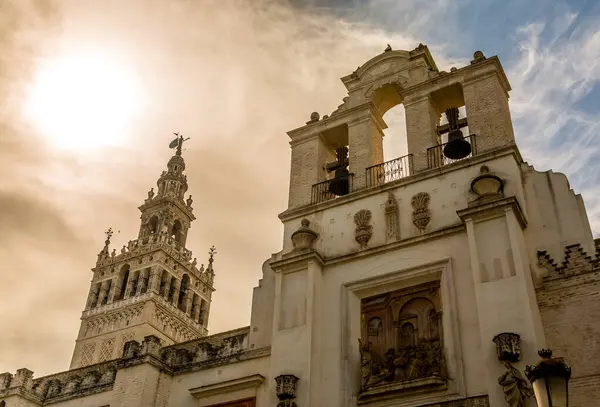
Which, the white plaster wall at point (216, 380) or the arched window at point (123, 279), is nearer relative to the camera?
the white plaster wall at point (216, 380)

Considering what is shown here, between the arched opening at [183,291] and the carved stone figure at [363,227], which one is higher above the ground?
the arched opening at [183,291]

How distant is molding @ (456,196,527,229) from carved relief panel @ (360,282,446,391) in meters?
1.82

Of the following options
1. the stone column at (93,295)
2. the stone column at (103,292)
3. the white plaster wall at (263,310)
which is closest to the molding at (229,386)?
the white plaster wall at (263,310)

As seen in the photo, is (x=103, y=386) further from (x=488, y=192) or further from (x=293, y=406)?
(x=488, y=192)

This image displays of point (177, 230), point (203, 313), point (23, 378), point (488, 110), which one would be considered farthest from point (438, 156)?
point (177, 230)

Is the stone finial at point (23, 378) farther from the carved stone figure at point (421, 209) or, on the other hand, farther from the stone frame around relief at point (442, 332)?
the carved stone figure at point (421, 209)

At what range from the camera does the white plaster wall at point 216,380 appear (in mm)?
17508

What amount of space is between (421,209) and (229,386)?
6636mm

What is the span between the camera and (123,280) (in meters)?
68.2

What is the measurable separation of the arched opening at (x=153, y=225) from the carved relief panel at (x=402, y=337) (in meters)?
55.0

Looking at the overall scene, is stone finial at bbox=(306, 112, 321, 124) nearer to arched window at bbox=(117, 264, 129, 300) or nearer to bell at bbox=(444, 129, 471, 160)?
bell at bbox=(444, 129, 471, 160)

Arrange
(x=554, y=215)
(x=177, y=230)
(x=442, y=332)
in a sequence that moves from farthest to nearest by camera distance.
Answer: (x=177, y=230)
(x=554, y=215)
(x=442, y=332)

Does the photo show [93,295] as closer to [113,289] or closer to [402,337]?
[113,289]

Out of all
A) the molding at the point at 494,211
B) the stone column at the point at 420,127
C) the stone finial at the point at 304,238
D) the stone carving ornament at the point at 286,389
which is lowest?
the stone carving ornament at the point at 286,389
